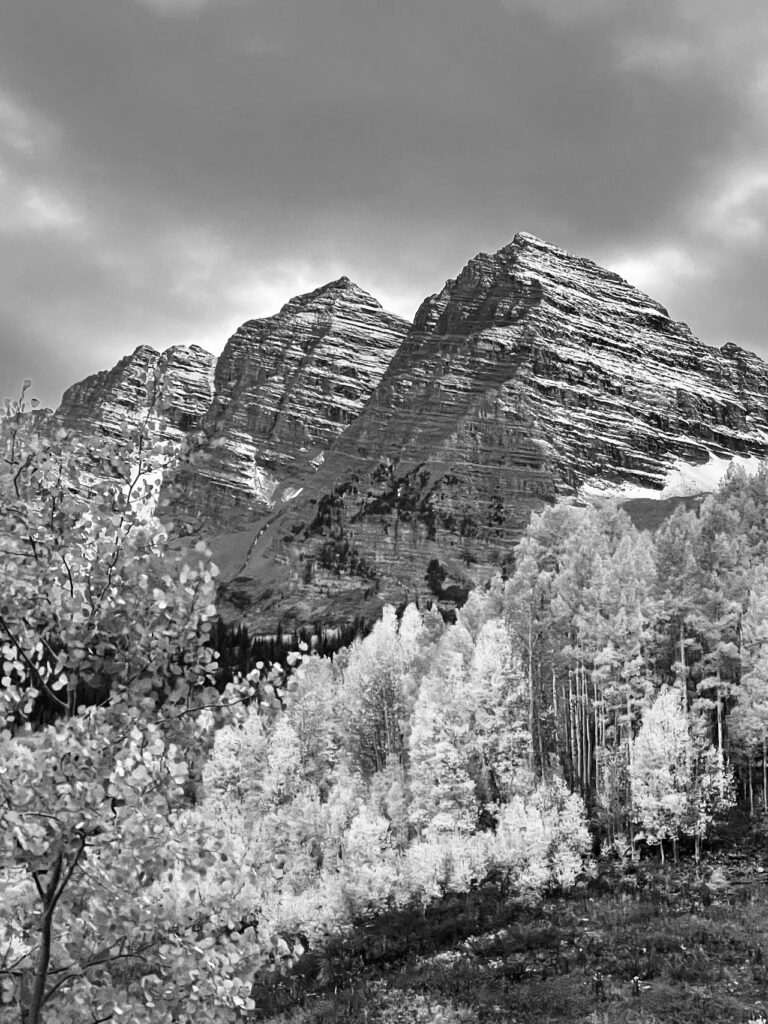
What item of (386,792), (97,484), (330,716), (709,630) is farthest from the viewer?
(330,716)

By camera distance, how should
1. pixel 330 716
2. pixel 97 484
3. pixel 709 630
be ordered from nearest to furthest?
pixel 97 484 → pixel 709 630 → pixel 330 716

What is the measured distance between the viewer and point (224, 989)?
6984 mm

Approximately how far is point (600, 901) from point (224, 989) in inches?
1476

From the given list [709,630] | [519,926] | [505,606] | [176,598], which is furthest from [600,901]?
[176,598]

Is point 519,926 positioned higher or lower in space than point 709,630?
lower

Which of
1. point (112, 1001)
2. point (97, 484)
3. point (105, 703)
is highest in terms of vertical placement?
point (97, 484)

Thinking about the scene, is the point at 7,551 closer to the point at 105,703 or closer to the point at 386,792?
the point at 105,703

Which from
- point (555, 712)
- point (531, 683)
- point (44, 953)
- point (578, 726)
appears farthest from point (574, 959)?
point (44, 953)

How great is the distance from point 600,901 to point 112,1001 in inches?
1494

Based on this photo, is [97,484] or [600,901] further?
[600,901]

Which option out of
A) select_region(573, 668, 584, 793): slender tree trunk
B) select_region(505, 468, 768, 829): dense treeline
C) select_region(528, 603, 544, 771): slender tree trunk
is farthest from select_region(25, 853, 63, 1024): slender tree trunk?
select_region(573, 668, 584, 793): slender tree trunk

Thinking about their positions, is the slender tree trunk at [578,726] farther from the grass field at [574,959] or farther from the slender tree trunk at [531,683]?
the grass field at [574,959]

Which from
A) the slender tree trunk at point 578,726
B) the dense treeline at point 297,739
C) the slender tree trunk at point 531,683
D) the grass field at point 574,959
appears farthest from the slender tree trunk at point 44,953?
the slender tree trunk at point 578,726

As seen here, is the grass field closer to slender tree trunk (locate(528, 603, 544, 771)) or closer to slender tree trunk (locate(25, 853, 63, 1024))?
slender tree trunk (locate(528, 603, 544, 771))
